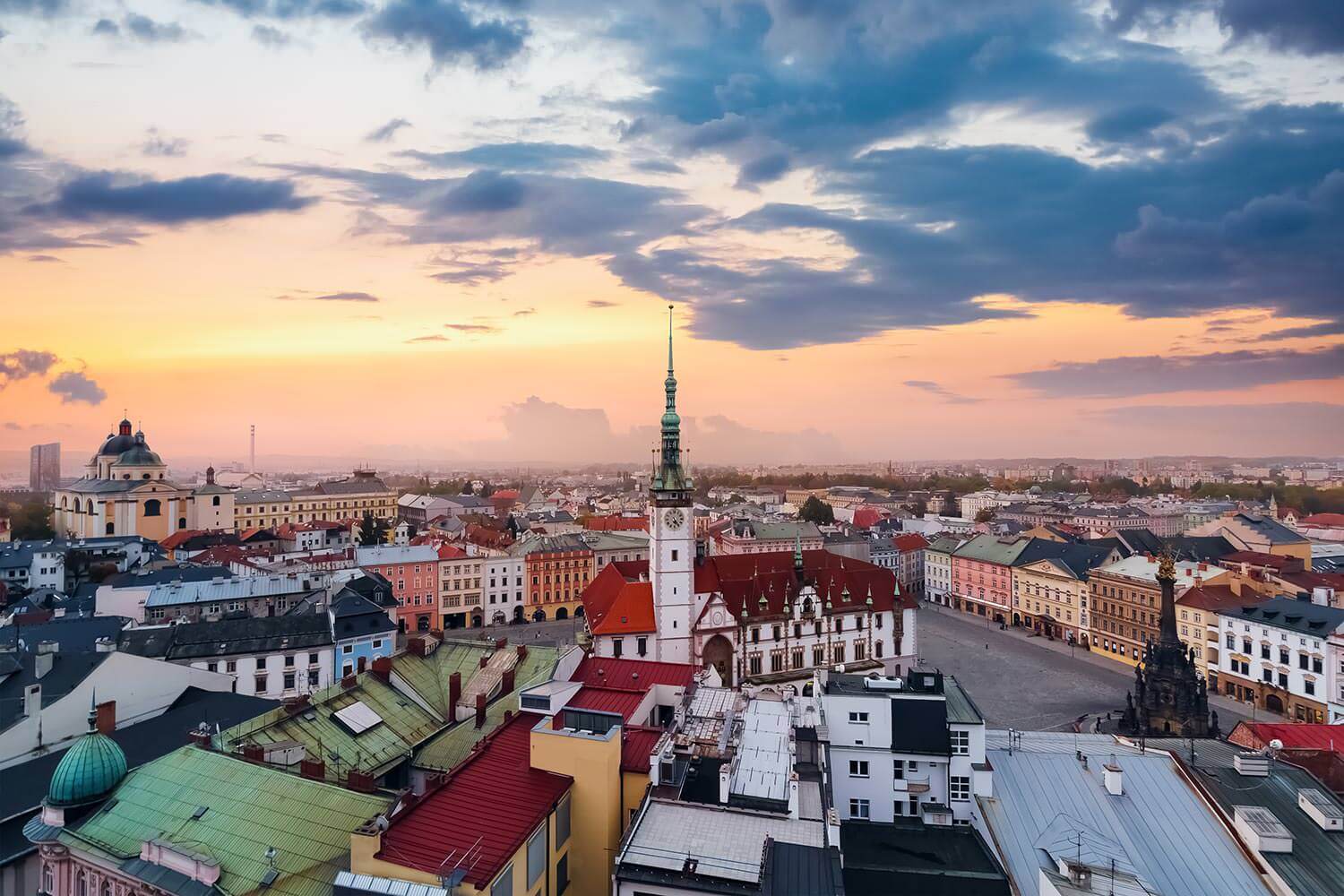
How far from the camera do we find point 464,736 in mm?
34219

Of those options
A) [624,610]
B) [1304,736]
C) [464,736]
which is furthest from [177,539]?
[1304,736]

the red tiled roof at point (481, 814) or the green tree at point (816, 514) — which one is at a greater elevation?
the red tiled roof at point (481, 814)

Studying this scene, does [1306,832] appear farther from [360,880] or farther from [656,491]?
[656,491]

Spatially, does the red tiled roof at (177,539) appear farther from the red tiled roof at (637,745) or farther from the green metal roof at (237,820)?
the red tiled roof at (637,745)

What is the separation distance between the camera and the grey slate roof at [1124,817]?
24.8m

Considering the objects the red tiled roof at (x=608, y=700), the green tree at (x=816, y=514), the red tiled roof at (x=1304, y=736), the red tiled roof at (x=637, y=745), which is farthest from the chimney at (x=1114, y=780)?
the green tree at (x=816, y=514)

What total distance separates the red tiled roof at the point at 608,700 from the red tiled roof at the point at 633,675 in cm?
239

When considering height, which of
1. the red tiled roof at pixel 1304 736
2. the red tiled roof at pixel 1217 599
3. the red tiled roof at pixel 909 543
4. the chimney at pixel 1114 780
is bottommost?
the red tiled roof at pixel 909 543

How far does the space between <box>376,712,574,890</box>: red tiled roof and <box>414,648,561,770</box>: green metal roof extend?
7787 millimetres

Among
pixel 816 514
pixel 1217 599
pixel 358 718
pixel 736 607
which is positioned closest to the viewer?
pixel 358 718

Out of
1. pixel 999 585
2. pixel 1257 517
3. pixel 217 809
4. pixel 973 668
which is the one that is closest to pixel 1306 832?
pixel 217 809

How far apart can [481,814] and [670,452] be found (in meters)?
40.5

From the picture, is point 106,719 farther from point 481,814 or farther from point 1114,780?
point 1114,780

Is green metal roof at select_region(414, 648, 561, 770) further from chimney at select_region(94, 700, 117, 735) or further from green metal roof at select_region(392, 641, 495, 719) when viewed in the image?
chimney at select_region(94, 700, 117, 735)
